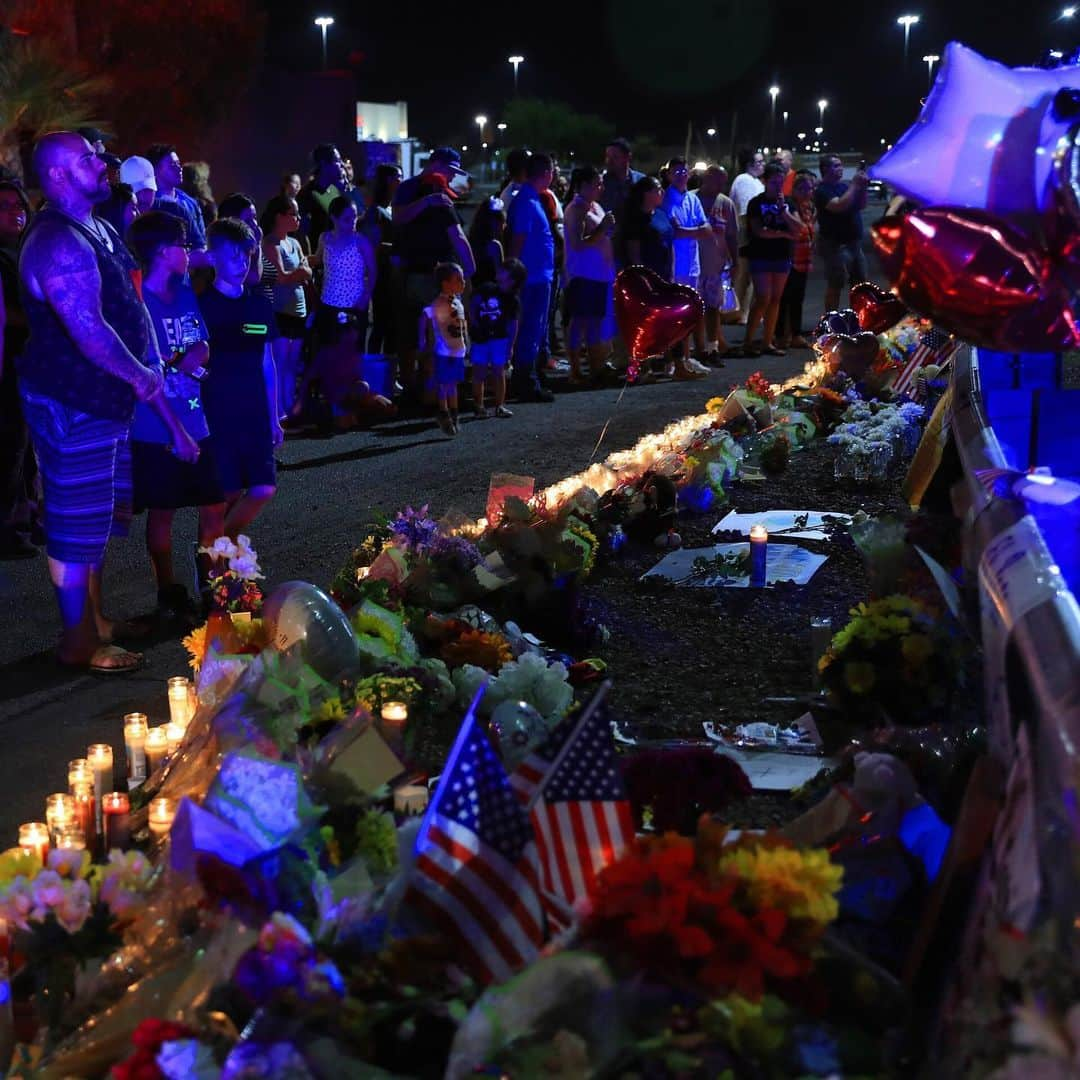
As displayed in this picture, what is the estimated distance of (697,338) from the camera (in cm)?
1619

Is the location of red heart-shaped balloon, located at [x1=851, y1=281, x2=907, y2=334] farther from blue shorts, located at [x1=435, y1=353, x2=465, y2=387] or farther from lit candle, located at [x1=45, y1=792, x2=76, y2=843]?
lit candle, located at [x1=45, y1=792, x2=76, y2=843]

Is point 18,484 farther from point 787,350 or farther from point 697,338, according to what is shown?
point 787,350

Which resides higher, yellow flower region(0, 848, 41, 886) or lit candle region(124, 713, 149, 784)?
yellow flower region(0, 848, 41, 886)

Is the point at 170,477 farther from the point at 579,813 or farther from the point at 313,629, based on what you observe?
the point at 579,813

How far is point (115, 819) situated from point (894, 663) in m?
2.66

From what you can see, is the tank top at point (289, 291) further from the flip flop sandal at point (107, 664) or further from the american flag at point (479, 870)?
the american flag at point (479, 870)

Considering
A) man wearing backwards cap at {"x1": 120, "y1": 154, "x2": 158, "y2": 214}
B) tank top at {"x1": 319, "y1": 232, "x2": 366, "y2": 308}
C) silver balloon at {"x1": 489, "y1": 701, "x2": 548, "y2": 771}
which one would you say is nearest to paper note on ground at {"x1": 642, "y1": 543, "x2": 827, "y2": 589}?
silver balloon at {"x1": 489, "y1": 701, "x2": 548, "y2": 771}

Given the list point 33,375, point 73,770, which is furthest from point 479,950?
point 33,375

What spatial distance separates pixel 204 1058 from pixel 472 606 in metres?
3.48

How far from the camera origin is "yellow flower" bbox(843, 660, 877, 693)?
16.3 ft

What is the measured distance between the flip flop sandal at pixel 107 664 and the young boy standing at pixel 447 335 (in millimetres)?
5561

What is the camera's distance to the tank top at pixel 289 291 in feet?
34.6

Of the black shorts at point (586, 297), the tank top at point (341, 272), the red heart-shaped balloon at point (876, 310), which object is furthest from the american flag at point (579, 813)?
the black shorts at point (586, 297)

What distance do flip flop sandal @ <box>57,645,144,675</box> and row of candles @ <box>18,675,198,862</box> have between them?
111 centimetres
